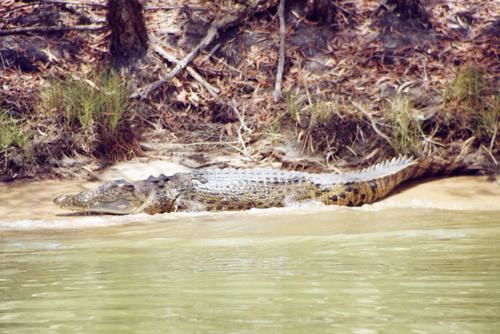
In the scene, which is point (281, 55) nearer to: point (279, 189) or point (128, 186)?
point (279, 189)

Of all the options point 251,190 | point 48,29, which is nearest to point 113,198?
point 251,190

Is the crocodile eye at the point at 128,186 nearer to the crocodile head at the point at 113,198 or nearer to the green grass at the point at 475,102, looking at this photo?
the crocodile head at the point at 113,198

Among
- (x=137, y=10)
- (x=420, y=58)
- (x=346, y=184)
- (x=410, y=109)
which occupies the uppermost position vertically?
(x=137, y=10)

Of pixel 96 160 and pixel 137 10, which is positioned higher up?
pixel 137 10

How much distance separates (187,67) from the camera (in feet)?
33.2

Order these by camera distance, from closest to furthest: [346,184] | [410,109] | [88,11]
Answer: [346,184], [410,109], [88,11]

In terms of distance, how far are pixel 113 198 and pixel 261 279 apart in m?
4.24

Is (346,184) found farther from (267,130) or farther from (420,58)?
(420,58)

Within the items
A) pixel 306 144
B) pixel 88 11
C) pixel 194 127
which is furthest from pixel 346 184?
pixel 88 11

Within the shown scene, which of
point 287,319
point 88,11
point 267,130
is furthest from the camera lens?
point 88,11

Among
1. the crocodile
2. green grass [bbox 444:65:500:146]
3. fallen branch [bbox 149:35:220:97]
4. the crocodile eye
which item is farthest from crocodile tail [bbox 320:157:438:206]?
fallen branch [bbox 149:35:220:97]

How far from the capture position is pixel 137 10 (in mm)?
9805

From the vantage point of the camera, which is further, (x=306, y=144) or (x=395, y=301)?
(x=306, y=144)

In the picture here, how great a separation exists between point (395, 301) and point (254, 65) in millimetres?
7826
